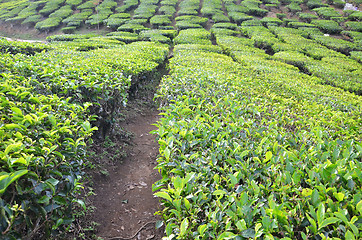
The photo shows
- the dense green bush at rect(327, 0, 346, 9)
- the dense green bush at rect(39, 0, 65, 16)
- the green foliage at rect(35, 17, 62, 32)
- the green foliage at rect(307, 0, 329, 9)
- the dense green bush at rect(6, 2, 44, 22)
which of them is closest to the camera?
the green foliage at rect(35, 17, 62, 32)

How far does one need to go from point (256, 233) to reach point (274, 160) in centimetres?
93

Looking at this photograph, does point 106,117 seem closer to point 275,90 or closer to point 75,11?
point 275,90

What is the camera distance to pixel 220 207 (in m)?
1.59

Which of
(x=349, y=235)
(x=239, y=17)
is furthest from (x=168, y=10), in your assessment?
(x=349, y=235)

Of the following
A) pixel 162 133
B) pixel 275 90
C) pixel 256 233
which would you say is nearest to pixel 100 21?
pixel 275 90

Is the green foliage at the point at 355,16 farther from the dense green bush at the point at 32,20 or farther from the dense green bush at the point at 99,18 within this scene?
the dense green bush at the point at 32,20

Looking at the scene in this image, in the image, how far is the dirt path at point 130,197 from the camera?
2.74 meters

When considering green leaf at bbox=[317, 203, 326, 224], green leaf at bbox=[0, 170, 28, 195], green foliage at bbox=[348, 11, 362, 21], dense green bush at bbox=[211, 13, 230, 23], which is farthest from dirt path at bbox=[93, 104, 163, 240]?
green foliage at bbox=[348, 11, 362, 21]

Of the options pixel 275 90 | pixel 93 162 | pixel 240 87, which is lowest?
pixel 93 162

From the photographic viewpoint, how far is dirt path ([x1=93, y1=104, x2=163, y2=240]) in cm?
274

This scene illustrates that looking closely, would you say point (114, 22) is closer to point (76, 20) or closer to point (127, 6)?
point (76, 20)

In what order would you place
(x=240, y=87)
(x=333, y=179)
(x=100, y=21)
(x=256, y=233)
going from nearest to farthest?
1. (x=256, y=233)
2. (x=333, y=179)
3. (x=240, y=87)
4. (x=100, y=21)

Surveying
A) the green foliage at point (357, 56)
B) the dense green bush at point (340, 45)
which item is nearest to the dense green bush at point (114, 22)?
the dense green bush at point (340, 45)

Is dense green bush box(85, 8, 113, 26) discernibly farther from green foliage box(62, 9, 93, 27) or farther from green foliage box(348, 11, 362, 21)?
green foliage box(348, 11, 362, 21)
